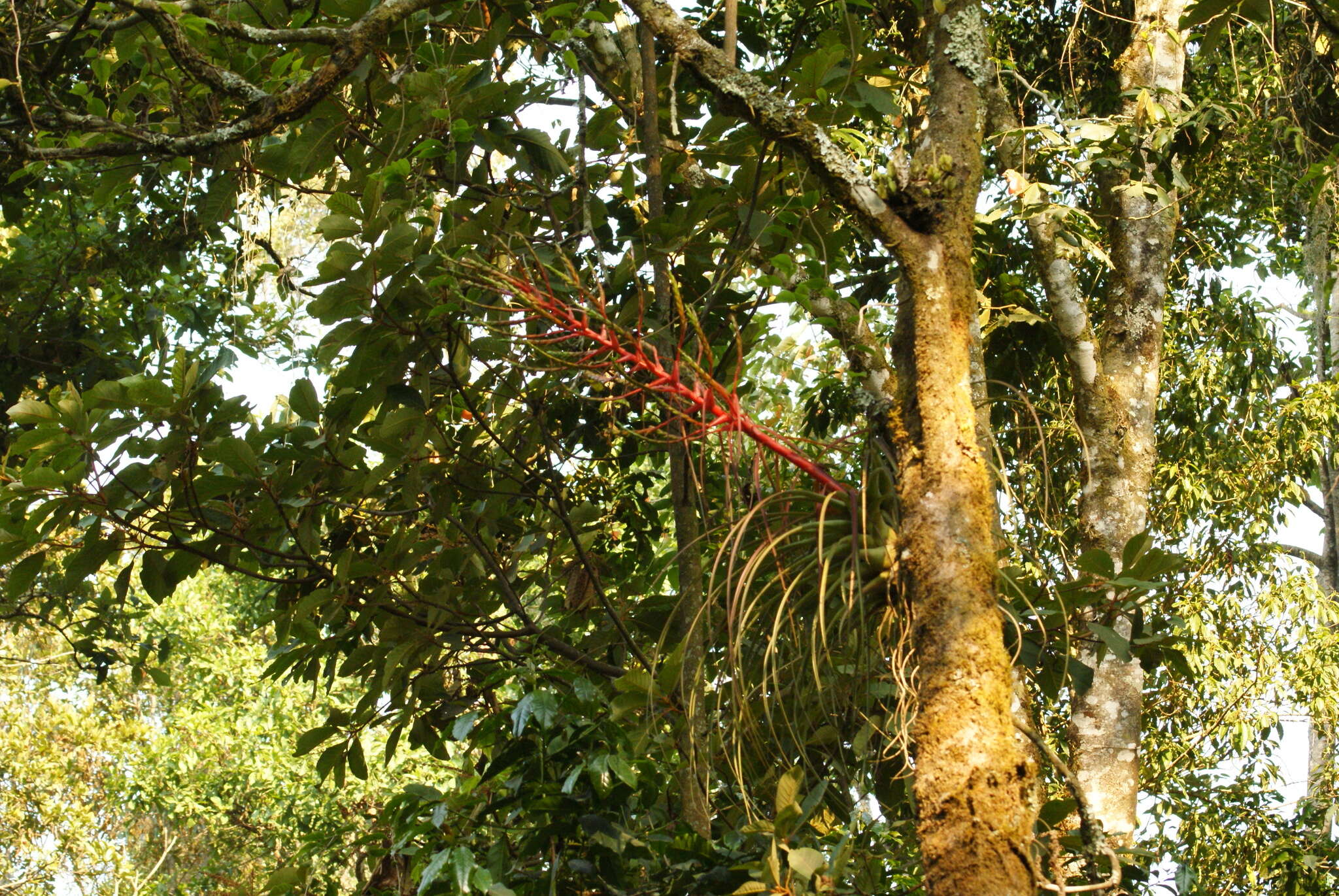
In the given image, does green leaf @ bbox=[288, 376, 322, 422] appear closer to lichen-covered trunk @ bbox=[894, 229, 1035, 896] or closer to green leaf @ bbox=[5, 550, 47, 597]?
green leaf @ bbox=[5, 550, 47, 597]

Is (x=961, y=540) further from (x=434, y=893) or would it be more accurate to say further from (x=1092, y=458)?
(x=1092, y=458)

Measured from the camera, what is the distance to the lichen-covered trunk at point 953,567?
37.3 inches

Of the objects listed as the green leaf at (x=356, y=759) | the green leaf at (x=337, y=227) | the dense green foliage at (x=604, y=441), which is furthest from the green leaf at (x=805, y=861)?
the green leaf at (x=356, y=759)

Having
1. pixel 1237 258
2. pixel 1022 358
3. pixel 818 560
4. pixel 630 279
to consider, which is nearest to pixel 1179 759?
pixel 1022 358

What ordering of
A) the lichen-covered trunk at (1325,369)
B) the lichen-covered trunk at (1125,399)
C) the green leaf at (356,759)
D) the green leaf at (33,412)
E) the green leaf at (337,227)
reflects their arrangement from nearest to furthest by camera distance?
the green leaf at (337,227), the green leaf at (33,412), the green leaf at (356,759), the lichen-covered trunk at (1125,399), the lichen-covered trunk at (1325,369)

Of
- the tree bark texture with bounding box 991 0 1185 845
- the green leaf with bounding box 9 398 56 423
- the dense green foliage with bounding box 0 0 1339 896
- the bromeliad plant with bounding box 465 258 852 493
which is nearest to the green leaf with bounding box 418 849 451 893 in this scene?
the dense green foliage with bounding box 0 0 1339 896

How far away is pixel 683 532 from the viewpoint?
1949 millimetres

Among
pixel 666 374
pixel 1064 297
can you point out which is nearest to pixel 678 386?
pixel 666 374

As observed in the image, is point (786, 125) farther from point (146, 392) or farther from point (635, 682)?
point (146, 392)

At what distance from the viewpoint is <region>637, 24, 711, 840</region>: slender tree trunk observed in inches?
61.6

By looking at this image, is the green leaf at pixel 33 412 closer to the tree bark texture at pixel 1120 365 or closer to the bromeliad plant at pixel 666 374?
the bromeliad plant at pixel 666 374

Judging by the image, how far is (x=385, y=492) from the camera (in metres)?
2.37

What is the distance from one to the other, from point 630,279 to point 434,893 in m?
1.05

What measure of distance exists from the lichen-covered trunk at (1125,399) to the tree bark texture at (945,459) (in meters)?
1.28
